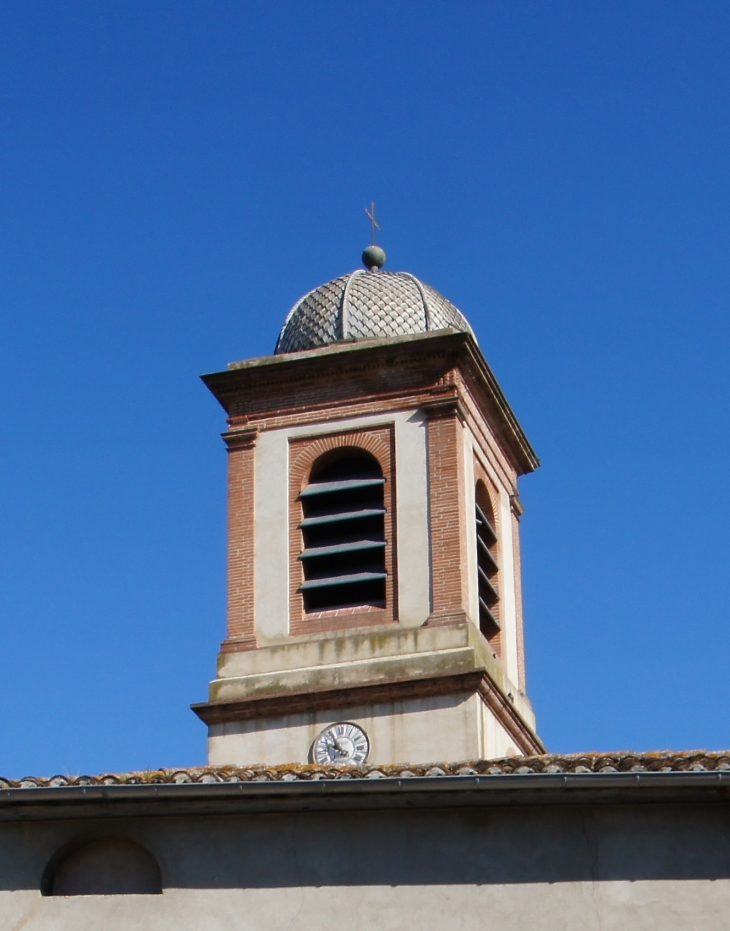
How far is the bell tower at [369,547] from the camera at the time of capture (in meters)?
21.6

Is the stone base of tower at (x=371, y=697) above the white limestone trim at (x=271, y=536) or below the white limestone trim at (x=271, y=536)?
below

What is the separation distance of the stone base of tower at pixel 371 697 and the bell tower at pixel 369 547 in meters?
0.02

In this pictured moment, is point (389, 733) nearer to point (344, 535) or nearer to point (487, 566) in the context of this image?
point (344, 535)

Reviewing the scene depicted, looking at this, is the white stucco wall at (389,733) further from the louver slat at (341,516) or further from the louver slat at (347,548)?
the louver slat at (341,516)

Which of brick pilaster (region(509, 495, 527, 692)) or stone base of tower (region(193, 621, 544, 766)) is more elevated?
brick pilaster (region(509, 495, 527, 692))

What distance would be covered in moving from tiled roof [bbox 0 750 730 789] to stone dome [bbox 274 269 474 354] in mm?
11401

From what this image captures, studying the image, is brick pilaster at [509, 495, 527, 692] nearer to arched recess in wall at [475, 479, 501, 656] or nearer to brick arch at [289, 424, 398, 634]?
arched recess in wall at [475, 479, 501, 656]

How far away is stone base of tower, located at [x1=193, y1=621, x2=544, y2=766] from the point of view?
21.3m

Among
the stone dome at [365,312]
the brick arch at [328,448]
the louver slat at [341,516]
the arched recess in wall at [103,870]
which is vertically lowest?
the arched recess in wall at [103,870]

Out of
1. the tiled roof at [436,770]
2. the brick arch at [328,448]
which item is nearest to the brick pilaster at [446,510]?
the brick arch at [328,448]

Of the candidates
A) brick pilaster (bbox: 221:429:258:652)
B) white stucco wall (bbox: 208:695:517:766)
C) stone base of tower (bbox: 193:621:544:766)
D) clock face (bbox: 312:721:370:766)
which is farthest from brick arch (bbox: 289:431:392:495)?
clock face (bbox: 312:721:370:766)

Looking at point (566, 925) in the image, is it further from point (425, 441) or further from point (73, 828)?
point (425, 441)

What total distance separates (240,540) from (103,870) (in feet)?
32.5

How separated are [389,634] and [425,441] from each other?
2.48m
